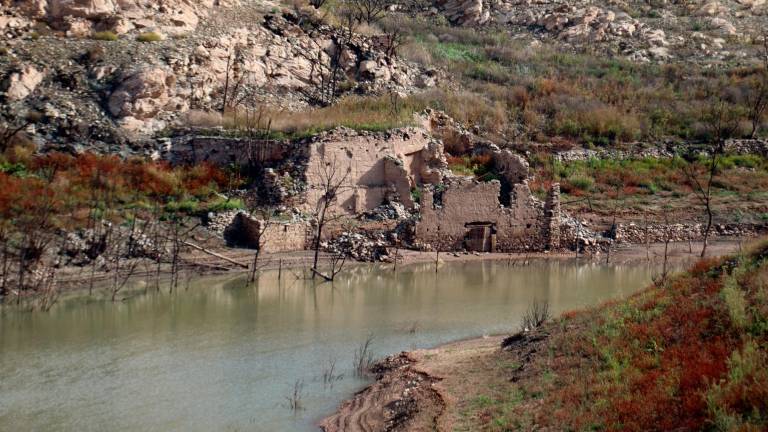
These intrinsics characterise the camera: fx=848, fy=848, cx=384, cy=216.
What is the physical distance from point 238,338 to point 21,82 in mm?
20610

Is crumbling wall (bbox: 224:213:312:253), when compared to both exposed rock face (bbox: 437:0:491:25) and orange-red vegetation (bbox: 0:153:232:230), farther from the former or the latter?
exposed rock face (bbox: 437:0:491:25)

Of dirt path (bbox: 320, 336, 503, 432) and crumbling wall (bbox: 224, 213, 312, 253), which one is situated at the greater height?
crumbling wall (bbox: 224, 213, 312, 253)

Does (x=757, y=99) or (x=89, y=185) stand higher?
(x=757, y=99)

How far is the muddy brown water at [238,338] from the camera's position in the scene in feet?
40.2

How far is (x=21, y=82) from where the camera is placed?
1282 inches

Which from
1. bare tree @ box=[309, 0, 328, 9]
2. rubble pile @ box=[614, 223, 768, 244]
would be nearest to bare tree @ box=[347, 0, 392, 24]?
bare tree @ box=[309, 0, 328, 9]

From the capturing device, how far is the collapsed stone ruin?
28719 mm

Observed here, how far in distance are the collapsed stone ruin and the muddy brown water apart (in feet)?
9.22

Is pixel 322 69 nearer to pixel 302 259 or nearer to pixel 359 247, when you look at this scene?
pixel 359 247

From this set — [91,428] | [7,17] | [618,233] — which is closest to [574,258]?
[618,233]

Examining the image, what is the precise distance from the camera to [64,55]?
34.8 m

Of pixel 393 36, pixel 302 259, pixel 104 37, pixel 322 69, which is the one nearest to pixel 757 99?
pixel 393 36

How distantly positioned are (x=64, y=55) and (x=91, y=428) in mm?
26754

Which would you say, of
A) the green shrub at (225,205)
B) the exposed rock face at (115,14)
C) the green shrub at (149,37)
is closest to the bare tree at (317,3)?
the exposed rock face at (115,14)
